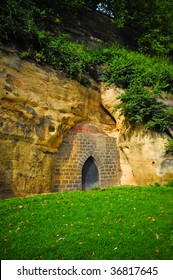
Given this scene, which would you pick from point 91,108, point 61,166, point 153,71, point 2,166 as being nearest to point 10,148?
point 2,166

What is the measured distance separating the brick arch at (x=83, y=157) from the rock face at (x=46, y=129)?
0.36m

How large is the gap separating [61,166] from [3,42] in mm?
6922

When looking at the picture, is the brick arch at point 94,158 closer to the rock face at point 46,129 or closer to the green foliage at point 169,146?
the rock face at point 46,129

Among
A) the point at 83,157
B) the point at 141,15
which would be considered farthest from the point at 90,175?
the point at 141,15

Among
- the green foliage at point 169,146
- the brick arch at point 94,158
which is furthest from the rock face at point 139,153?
the brick arch at point 94,158

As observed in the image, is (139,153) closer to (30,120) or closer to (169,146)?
(169,146)

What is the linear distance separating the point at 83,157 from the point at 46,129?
2788mm

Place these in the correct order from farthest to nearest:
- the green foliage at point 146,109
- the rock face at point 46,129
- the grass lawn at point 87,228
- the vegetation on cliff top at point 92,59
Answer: the green foliage at point 146,109
the vegetation on cliff top at point 92,59
the rock face at point 46,129
the grass lawn at point 87,228

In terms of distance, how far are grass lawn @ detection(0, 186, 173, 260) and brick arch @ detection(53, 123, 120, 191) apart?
2.87 metres

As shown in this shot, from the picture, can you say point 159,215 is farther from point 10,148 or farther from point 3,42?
point 3,42

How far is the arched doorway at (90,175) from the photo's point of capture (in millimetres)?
10945

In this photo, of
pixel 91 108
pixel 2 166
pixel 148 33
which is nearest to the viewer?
pixel 2 166

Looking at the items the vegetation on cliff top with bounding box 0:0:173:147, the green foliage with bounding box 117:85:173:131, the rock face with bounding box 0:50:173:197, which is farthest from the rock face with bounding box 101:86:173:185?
the vegetation on cliff top with bounding box 0:0:173:147

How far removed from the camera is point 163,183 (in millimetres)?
10109
